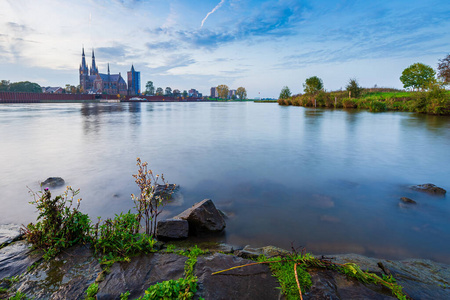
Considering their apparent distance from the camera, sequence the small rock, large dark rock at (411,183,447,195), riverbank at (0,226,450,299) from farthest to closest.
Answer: large dark rock at (411,183,447,195) < the small rock < riverbank at (0,226,450,299)

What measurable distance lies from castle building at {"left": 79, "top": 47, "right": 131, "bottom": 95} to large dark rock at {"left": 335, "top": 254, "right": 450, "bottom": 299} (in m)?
192

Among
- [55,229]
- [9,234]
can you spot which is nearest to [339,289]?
[55,229]

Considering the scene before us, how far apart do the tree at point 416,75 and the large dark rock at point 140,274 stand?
270ft

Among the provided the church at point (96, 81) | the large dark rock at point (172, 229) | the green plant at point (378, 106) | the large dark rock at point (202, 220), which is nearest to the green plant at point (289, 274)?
the large dark rock at point (202, 220)

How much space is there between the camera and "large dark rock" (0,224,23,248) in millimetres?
4330

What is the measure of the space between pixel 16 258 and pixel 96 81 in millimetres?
196621

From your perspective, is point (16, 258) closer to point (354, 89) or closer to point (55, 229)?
point (55, 229)

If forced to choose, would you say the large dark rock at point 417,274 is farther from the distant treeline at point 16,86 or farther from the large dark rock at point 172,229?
the distant treeline at point 16,86

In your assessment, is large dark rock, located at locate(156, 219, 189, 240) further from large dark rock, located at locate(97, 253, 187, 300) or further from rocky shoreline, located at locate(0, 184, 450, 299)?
large dark rock, located at locate(97, 253, 187, 300)

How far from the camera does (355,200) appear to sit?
6.62m

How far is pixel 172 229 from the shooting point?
4.75 meters

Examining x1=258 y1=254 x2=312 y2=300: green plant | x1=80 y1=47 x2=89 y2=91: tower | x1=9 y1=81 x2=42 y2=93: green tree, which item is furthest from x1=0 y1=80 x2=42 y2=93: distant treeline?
x1=258 y1=254 x2=312 y2=300: green plant

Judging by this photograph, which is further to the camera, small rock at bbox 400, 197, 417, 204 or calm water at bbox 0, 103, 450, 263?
small rock at bbox 400, 197, 417, 204

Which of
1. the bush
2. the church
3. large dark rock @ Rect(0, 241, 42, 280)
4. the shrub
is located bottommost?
large dark rock @ Rect(0, 241, 42, 280)
